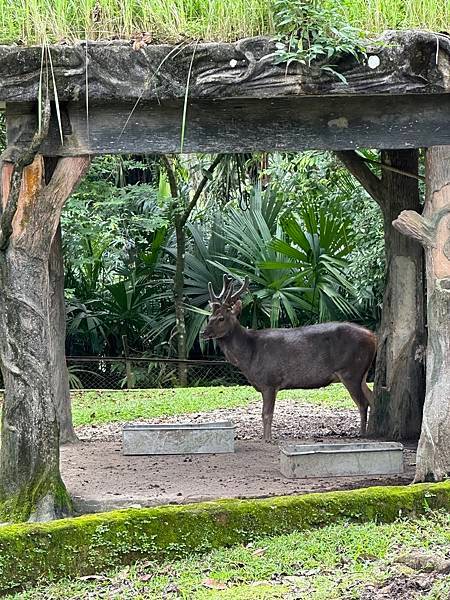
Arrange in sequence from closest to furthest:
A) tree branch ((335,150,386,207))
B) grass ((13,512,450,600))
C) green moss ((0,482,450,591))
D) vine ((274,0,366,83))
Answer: grass ((13,512,450,600)), green moss ((0,482,450,591)), vine ((274,0,366,83)), tree branch ((335,150,386,207))

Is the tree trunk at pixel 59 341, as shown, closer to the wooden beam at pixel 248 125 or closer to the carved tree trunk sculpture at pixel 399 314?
the carved tree trunk sculpture at pixel 399 314

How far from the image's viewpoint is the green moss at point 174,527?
19.5 ft

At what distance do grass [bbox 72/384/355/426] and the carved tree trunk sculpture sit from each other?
2.80m

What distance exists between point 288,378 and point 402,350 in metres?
1.29

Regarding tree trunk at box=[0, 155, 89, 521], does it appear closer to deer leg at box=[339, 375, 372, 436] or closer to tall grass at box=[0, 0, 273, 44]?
tall grass at box=[0, 0, 273, 44]

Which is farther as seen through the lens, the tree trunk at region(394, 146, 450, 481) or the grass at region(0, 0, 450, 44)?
the tree trunk at region(394, 146, 450, 481)

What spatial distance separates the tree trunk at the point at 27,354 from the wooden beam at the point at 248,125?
0.23 m

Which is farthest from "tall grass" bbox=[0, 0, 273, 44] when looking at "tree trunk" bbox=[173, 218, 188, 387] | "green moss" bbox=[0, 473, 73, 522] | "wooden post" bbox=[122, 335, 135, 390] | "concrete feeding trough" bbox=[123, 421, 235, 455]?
"wooden post" bbox=[122, 335, 135, 390]

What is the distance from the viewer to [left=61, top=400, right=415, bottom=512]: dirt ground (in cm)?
777

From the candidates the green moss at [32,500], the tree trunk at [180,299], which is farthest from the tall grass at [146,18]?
the tree trunk at [180,299]

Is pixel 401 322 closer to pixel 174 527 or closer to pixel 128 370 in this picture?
pixel 174 527

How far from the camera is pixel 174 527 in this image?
6.25m

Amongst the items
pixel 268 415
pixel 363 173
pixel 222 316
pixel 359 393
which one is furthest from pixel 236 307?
pixel 363 173

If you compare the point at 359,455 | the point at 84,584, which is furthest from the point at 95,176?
the point at 84,584
